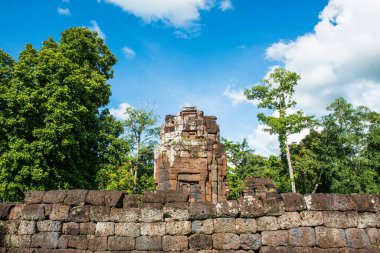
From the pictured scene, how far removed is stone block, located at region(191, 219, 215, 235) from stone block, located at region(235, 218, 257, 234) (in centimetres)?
48

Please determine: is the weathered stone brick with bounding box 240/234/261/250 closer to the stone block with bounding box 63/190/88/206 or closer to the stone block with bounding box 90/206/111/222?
the stone block with bounding box 90/206/111/222

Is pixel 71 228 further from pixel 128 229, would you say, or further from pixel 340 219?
pixel 340 219

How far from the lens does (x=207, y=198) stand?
11.7 metres

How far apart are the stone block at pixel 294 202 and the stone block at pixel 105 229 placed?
336 centimetres

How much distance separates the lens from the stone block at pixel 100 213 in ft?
18.8

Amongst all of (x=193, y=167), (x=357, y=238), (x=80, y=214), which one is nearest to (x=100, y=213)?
(x=80, y=214)

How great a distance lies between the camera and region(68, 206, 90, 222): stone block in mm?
5762

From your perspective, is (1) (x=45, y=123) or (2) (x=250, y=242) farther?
(1) (x=45, y=123)

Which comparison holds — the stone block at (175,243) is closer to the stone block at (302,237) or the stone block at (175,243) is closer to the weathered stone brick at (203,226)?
the weathered stone brick at (203,226)

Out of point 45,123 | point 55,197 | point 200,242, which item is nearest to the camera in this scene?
point 200,242

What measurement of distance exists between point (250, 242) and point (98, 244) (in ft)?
9.46

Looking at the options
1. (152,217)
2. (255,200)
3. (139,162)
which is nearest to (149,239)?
(152,217)

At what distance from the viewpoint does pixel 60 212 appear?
230 inches

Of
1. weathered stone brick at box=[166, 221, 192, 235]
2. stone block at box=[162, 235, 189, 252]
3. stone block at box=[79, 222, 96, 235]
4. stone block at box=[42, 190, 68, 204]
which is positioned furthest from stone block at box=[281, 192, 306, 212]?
stone block at box=[42, 190, 68, 204]
